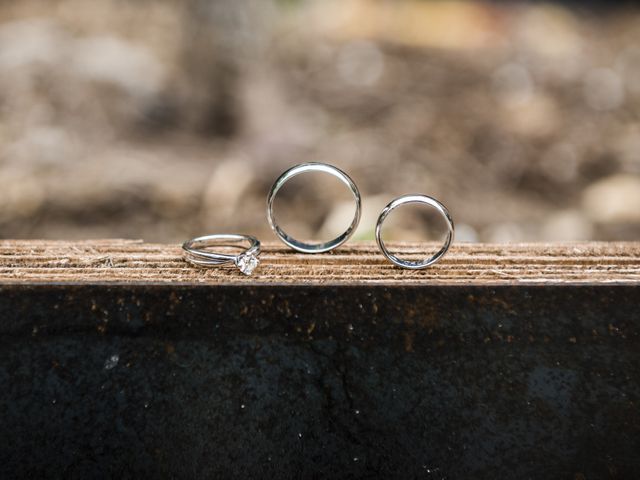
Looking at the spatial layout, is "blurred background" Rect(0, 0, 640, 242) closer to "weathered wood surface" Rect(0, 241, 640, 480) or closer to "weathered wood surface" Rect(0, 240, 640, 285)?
"weathered wood surface" Rect(0, 240, 640, 285)

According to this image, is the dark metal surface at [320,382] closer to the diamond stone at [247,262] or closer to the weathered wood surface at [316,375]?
the weathered wood surface at [316,375]

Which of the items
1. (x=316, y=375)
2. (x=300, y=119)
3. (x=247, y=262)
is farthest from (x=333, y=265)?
(x=300, y=119)

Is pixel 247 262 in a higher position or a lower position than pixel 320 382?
higher

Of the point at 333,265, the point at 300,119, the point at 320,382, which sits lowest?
the point at 320,382

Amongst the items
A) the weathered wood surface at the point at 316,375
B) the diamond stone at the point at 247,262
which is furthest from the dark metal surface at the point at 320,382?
the diamond stone at the point at 247,262

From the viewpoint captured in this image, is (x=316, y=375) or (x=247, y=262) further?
(x=247, y=262)

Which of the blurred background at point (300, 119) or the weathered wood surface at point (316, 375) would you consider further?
the blurred background at point (300, 119)

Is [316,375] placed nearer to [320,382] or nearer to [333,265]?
[320,382]

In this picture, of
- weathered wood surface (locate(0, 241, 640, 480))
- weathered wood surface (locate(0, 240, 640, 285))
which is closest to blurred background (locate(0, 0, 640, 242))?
weathered wood surface (locate(0, 240, 640, 285))
